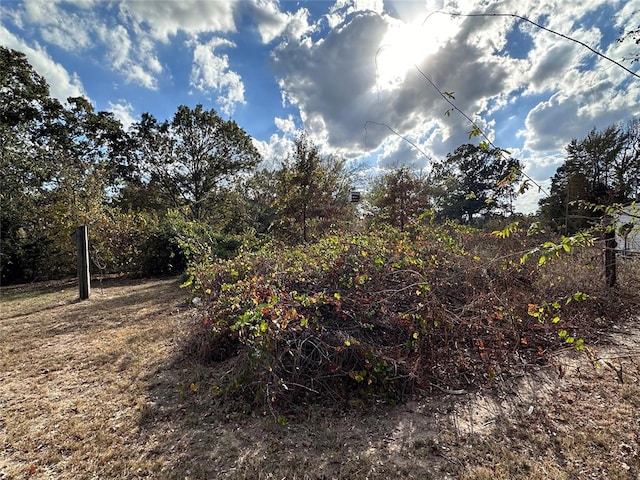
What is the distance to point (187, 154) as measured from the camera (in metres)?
15.0

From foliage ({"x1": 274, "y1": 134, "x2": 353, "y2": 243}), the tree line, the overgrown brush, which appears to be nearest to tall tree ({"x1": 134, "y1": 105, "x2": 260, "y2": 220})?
the tree line

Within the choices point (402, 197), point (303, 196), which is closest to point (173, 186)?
point (303, 196)

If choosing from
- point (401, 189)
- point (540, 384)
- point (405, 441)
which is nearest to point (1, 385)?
point (405, 441)

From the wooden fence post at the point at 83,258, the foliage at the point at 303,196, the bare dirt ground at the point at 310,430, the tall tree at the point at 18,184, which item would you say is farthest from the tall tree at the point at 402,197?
the tall tree at the point at 18,184

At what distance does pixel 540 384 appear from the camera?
2.42 meters

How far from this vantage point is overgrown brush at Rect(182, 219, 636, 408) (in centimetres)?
229

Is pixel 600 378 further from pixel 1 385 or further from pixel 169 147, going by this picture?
pixel 169 147

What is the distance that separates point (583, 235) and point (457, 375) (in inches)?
69.1

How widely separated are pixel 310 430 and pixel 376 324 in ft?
3.20

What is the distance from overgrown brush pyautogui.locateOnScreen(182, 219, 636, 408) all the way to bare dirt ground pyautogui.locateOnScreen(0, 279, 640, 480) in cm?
17

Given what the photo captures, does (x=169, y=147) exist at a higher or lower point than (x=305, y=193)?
higher

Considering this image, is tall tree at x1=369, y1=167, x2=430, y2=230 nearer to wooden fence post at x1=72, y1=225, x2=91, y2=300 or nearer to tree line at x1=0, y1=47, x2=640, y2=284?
tree line at x1=0, y1=47, x2=640, y2=284

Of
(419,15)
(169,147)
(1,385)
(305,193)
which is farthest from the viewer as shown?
(169,147)

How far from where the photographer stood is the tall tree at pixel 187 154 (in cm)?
1480
